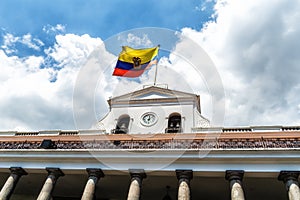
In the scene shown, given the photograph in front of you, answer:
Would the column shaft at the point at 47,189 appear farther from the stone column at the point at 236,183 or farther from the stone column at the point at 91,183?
the stone column at the point at 236,183

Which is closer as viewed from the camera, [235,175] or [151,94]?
[235,175]

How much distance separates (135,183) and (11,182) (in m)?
7.70

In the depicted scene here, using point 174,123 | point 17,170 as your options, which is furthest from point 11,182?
point 174,123

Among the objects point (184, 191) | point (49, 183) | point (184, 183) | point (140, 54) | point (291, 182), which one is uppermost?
point (140, 54)

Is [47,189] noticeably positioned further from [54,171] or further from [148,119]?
[148,119]

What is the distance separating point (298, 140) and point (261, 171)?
3.17 m

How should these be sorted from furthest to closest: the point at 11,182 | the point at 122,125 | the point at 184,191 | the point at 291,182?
the point at 122,125
the point at 11,182
the point at 184,191
the point at 291,182

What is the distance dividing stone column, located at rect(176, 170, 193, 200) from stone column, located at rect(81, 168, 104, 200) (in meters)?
4.59

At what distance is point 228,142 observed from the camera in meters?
15.5

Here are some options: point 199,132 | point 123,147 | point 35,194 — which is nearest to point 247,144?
point 199,132

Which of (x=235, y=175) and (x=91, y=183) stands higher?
(x=235, y=175)

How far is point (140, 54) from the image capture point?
2362 centimetres

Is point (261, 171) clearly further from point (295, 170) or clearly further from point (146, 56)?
point (146, 56)

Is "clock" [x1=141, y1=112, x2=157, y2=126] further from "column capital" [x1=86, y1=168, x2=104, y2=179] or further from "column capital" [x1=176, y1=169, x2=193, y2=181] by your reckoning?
"column capital" [x1=176, y1=169, x2=193, y2=181]
